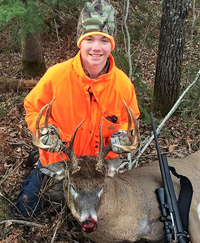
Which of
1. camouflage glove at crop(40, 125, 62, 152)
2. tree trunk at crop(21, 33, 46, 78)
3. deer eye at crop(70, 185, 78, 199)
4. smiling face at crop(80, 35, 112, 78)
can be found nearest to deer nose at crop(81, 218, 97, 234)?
deer eye at crop(70, 185, 78, 199)

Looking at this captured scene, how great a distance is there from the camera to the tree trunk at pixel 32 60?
23.5ft

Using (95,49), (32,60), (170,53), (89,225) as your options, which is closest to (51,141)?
(89,225)

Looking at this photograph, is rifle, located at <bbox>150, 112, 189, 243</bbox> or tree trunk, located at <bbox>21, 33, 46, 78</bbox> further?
tree trunk, located at <bbox>21, 33, 46, 78</bbox>

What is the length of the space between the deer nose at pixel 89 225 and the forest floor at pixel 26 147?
0.75 meters

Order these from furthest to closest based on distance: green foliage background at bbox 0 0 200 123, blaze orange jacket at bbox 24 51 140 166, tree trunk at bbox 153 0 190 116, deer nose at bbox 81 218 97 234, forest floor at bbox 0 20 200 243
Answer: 1. tree trunk at bbox 153 0 190 116
2. green foliage background at bbox 0 0 200 123
3. forest floor at bbox 0 20 200 243
4. blaze orange jacket at bbox 24 51 140 166
5. deer nose at bbox 81 218 97 234

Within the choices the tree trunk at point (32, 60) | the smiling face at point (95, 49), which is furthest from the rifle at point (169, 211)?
the tree trunk at point (32, 60)

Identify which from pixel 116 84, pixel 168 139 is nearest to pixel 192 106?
pixel 168 139

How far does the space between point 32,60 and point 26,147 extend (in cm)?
265

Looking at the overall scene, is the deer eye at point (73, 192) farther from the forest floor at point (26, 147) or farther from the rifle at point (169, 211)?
the rifle at point (169, 211)

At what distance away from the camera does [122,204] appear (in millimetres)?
3752

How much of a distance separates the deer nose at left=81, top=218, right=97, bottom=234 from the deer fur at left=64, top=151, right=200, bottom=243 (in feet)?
0.12

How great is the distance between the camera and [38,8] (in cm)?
464

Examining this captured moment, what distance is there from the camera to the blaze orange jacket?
350cm

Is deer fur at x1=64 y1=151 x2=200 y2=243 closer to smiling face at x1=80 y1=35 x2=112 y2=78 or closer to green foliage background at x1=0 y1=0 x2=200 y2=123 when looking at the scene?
smiling face at x1=80 y1=35 x2=112 y2=78
